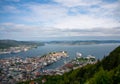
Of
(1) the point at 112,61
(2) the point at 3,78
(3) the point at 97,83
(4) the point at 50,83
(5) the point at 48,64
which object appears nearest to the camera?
(3) the point at 97,83

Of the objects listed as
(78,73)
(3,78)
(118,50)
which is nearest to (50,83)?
(78,73)

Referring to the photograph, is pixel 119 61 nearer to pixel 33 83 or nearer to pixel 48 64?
pixel 33 83

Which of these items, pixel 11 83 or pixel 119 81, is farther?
pixel 11 83

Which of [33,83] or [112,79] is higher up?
[112,79]

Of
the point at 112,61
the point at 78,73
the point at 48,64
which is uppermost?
the point at 112,61

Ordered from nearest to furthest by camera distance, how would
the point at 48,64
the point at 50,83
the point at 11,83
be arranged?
the point at 50,83 → the point at 11,83 → the point at 48,64

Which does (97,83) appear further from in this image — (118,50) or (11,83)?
(11,83)

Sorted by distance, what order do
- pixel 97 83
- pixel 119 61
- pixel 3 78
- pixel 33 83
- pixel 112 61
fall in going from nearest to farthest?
pixel 97 83, pixel 119 61, pixel 112 61, pixel 33 83, pixel 3 78

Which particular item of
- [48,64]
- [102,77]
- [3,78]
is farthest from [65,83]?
[48,64]

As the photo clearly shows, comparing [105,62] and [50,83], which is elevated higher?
[105,62]
